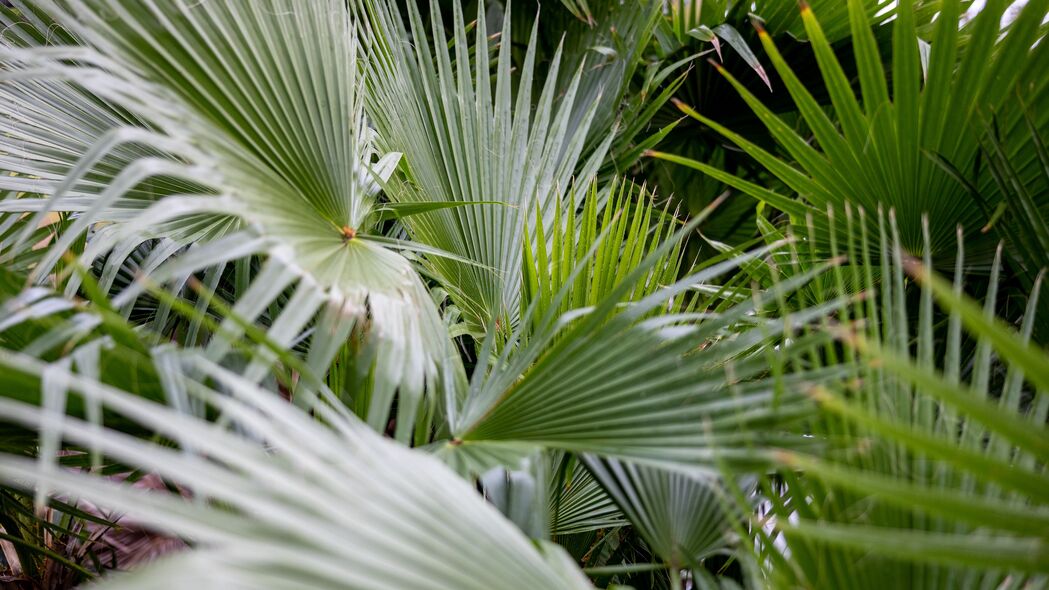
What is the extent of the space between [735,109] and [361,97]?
36.6 inches

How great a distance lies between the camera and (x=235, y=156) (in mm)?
681

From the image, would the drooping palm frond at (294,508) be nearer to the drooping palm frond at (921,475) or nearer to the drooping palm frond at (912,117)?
the drooping palm frond at (921,475)

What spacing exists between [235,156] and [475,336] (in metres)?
0.44

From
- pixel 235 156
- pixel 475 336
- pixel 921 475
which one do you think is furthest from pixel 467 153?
pixel 921 475

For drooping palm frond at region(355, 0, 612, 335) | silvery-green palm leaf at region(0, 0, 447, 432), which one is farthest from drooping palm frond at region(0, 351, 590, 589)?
drooping palm frond at region(355, 0, 612, 335)

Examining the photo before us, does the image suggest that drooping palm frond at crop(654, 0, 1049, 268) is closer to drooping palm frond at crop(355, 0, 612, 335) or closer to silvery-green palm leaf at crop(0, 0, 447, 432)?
drooping palm frond at crop(355, 0, 612, 335)

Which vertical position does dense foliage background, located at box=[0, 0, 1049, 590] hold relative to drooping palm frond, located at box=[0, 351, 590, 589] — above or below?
above

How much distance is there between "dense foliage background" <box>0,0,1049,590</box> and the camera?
396 mm

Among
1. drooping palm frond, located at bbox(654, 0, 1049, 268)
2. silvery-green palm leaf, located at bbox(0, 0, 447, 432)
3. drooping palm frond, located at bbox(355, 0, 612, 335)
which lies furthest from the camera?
drooping palm frond, located at bbox(355, 0, 612, 335)

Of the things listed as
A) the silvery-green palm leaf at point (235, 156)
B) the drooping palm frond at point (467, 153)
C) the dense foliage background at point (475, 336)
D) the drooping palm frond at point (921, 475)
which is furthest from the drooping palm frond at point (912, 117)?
the silvery-green palm leaf at point (235, 156)

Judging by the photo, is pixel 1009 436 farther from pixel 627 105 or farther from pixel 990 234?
pixel 627 105

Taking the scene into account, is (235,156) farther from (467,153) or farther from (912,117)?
(912,117)

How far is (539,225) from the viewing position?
0.91 m

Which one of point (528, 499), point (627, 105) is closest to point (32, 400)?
point (528, 499)
